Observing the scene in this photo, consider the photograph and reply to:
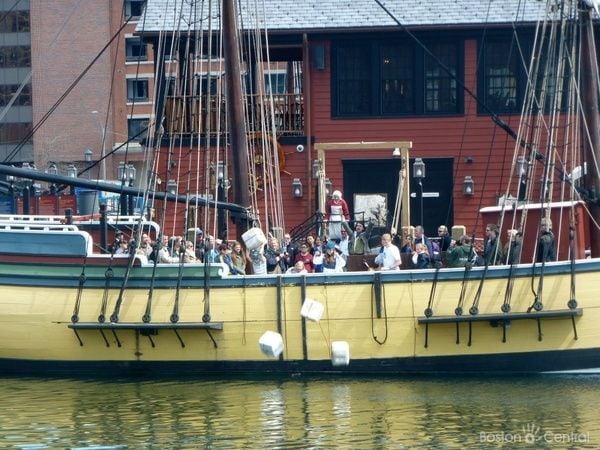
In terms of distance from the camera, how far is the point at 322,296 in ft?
76.7

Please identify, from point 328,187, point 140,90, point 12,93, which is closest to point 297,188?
point 328,187

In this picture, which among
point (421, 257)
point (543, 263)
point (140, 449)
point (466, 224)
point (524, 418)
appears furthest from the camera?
point (466, 224)

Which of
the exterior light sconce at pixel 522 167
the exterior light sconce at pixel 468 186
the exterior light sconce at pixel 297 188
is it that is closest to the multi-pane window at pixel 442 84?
the exterior light sconce at pixel 468 186

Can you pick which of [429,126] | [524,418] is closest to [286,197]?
[429,126]

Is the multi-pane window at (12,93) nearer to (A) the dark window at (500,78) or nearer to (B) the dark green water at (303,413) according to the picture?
(A) the dark window at (500,78)

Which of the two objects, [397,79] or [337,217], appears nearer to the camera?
[337,217]

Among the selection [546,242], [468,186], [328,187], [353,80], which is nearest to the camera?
[546,242]

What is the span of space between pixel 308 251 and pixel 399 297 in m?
2.95

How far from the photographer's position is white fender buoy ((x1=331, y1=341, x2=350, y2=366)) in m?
22.9

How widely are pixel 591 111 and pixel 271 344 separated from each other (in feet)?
22.6

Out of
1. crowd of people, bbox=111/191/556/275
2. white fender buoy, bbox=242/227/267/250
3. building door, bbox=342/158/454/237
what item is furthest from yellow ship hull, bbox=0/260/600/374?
building door, bbox=342/158/454/237

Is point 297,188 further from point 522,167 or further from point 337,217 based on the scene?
point 522,167

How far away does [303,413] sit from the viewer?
20.3 m

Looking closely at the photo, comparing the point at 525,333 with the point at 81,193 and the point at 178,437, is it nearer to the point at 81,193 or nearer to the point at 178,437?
the point at 178,437
